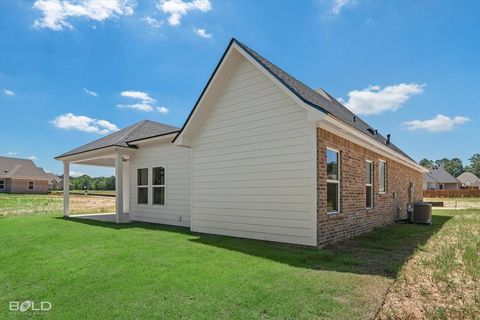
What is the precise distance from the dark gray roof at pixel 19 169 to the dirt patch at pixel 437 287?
198 feet

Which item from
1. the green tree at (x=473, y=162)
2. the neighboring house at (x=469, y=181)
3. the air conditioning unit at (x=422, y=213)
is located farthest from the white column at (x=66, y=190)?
the green tree at (x=473, y=162)

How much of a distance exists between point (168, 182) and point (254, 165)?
5119 mm

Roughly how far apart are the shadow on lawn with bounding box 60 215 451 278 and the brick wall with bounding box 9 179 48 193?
54.7 metres

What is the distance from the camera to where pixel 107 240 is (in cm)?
834

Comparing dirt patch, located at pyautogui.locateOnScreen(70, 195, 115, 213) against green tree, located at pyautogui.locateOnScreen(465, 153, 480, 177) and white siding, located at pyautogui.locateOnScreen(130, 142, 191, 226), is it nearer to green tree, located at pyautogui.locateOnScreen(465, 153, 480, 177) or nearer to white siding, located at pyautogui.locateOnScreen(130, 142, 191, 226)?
white siding, located at pyautogui.locateOnScreen(130, 142, 191, 226)

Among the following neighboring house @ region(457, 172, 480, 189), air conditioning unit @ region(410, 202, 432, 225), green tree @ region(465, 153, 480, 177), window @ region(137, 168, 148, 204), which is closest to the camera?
air conditioning unit @ region(410, 202, 432, 225)

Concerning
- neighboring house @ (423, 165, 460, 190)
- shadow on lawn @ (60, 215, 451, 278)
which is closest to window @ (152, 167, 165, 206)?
shadow on lawn @ (60, 215, 451, 278)

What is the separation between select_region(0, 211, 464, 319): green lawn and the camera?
372 centimetres

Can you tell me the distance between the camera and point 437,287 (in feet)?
14.9

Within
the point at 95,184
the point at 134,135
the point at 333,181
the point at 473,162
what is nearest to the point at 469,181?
the point at 473,162

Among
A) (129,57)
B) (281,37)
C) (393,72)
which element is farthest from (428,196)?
(129,57)

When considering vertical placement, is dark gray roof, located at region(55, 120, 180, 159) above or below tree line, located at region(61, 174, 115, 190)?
above

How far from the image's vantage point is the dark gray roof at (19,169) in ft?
163

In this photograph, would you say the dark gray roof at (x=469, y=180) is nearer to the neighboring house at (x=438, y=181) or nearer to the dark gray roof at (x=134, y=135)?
the neighboring house at (x=438, y=181)
